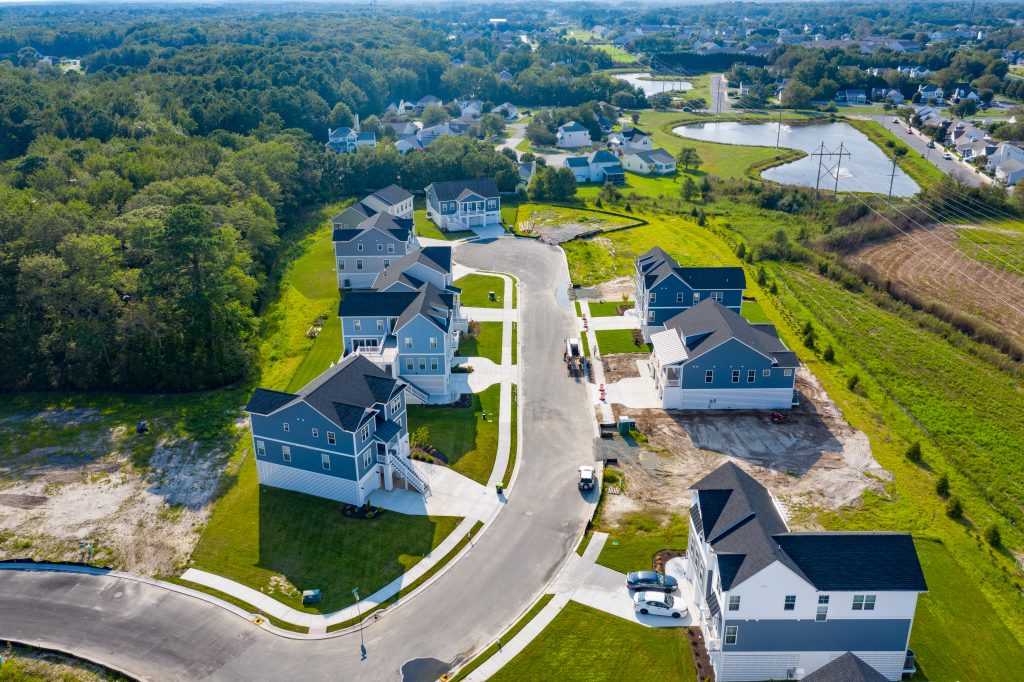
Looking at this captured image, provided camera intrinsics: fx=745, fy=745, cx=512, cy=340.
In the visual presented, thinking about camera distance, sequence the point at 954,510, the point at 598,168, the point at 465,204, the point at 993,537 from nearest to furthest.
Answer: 1. the point at 993,537
2. the point at 954,510
3. the point at 465,204
4. the point at 598,168

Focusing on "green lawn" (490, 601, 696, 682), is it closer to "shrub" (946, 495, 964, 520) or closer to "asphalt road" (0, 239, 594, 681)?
"asphalt road" (0, 239, 594, 681)

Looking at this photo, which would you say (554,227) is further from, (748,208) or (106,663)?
(106,663)

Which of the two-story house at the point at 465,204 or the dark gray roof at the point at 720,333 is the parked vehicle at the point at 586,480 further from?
the two-story house at the point at 465,204

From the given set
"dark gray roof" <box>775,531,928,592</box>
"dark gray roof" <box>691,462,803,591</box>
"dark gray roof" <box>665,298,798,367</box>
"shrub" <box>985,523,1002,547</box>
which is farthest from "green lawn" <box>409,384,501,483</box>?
"shrub" <box>985,523,1002,547</box>

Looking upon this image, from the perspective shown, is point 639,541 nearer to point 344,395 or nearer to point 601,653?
point 601,653

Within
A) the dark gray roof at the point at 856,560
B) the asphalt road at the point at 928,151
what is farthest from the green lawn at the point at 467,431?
the asphalt road at the point at 928,151

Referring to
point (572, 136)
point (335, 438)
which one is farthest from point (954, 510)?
point (572, 136)
